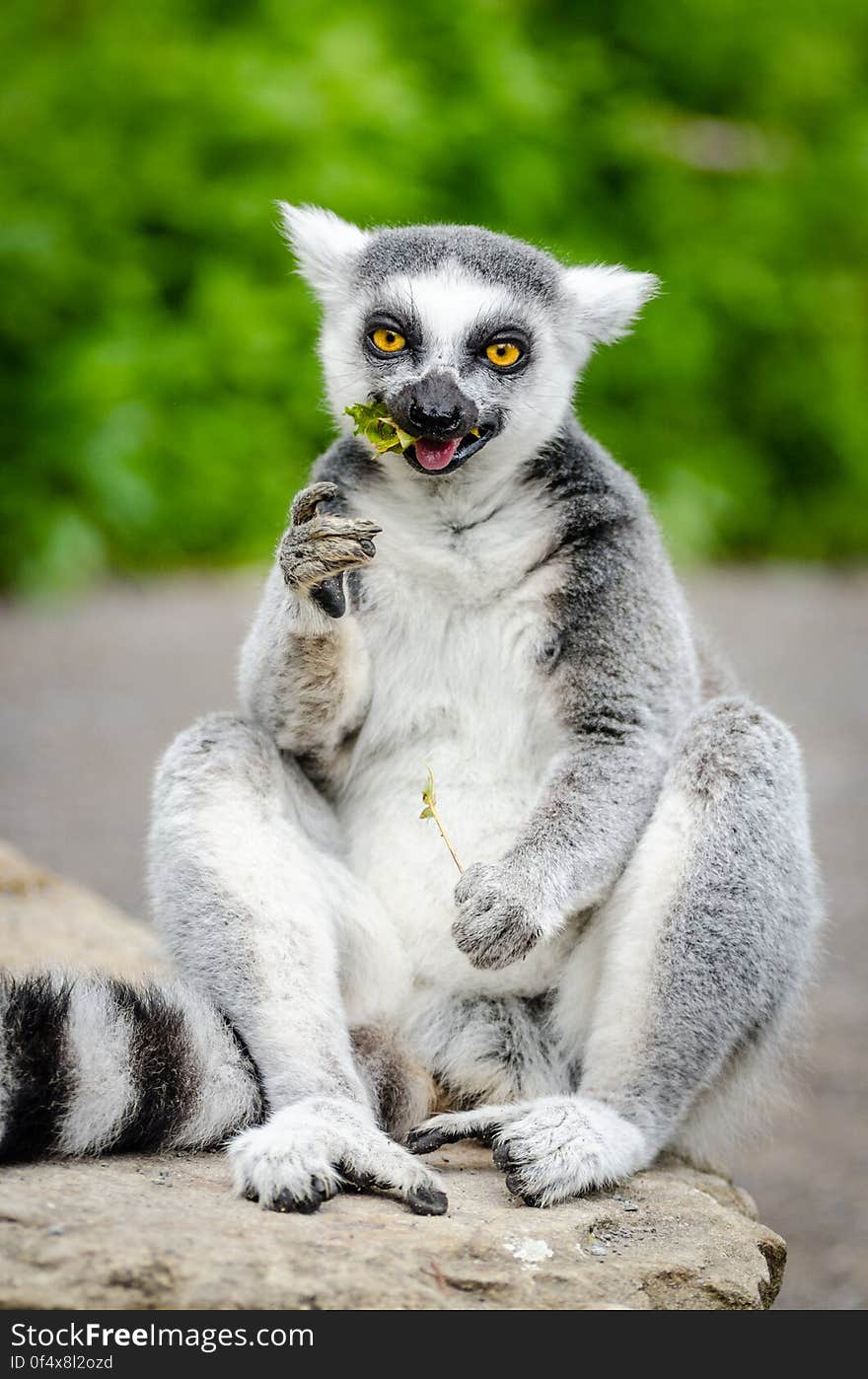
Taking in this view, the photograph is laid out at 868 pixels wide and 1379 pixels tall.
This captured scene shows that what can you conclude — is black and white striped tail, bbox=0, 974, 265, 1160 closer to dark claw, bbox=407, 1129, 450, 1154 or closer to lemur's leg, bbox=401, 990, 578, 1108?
dark claw, bbox=407, 1129, 450, 1154

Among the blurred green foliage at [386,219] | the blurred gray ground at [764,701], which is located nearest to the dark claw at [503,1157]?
the blurred gray ground at [764,701]

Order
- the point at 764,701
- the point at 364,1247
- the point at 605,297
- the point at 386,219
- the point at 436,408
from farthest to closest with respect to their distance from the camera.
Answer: the point at 386,219 → the point at 764,701 → the point at 605,297 → the point at 436,408 → the point at 364,1247

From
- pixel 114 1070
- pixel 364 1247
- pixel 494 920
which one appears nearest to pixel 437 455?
pixel 494 920

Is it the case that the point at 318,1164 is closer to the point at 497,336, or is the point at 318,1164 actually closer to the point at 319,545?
the point at 319,545

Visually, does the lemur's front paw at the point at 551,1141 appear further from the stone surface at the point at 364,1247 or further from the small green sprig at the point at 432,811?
the small green sprig at the point at 432,811

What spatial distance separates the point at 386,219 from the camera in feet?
40.4

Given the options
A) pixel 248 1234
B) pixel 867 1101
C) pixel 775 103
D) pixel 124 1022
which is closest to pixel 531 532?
pixel 124 1022

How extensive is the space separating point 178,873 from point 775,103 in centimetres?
1392

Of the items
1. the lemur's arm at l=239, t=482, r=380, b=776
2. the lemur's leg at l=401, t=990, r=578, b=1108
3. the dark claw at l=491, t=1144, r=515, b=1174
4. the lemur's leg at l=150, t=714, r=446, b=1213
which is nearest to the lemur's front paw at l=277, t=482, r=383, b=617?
the lemur's arm at l=239, t=482, r=380, b=776

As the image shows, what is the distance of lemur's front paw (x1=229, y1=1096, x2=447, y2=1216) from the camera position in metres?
3.10

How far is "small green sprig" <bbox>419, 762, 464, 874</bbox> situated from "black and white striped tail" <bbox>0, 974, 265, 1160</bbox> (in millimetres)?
670

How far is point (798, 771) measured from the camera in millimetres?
3857

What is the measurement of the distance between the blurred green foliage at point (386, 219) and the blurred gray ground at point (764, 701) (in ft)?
3.28

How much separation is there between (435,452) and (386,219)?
913cm
